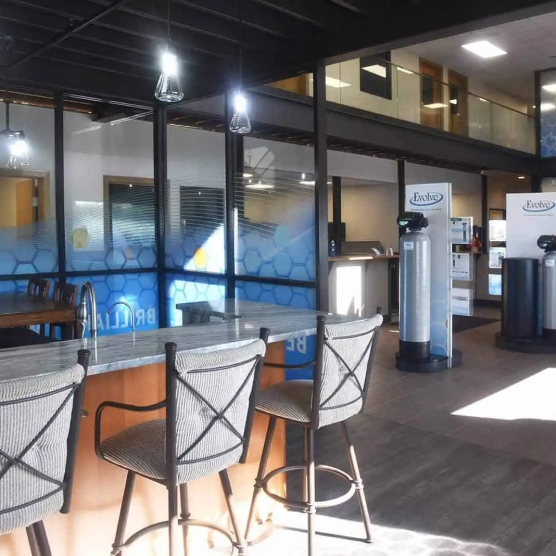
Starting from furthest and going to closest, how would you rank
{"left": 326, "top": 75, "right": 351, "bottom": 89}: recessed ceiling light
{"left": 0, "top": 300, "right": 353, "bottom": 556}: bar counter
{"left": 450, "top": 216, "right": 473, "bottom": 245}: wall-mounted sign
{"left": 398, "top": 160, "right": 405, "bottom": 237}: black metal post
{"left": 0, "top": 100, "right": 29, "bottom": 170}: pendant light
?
{"left": 398, "top": 160, "right": 405, "bottom": 237}: black metal post
{"left": 326, "top": 75, "right": 351, "bottom": 89}: recessed ceiling light
{"left": 450, "top": 216, "right": 473, "bottom": 245}: wall-mounted sign
{"left": 0, "top": 100, "right": 29, "bottom": 170}: pendant light
{"left": 0, "top": 300, "right": 353, "bottom": 556}: bar counter

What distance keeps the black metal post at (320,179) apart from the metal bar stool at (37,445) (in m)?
2.84

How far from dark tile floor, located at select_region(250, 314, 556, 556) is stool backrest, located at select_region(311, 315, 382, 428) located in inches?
27.9

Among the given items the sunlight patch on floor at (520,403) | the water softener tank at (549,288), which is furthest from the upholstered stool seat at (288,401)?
the water softener tank at (549,288)

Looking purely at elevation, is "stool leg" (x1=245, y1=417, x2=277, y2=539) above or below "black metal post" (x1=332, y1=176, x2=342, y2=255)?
below

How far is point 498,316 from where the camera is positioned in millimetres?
10070

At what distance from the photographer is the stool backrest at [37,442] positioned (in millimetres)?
1546

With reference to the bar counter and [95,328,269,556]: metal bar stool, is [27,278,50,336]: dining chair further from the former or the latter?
[95,328,269,556]: metal bar stool

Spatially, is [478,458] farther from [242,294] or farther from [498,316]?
[498,316]

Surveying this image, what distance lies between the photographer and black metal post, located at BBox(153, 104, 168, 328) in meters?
5.84

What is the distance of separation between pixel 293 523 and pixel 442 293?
13.0 feet

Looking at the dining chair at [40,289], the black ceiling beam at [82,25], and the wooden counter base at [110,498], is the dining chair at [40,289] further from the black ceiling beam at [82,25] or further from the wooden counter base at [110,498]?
the wooden counter base at [110,498]

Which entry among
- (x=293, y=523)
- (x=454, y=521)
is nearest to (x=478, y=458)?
(x=454, y=521)

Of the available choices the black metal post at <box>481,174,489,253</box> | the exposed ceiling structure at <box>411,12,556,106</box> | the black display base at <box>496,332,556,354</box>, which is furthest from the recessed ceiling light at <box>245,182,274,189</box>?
the black metal post at <box>481,174,489,253</box>

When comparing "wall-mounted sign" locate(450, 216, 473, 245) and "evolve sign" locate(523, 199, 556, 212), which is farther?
"evolve sign" locate(523, 199, 556, 212)
